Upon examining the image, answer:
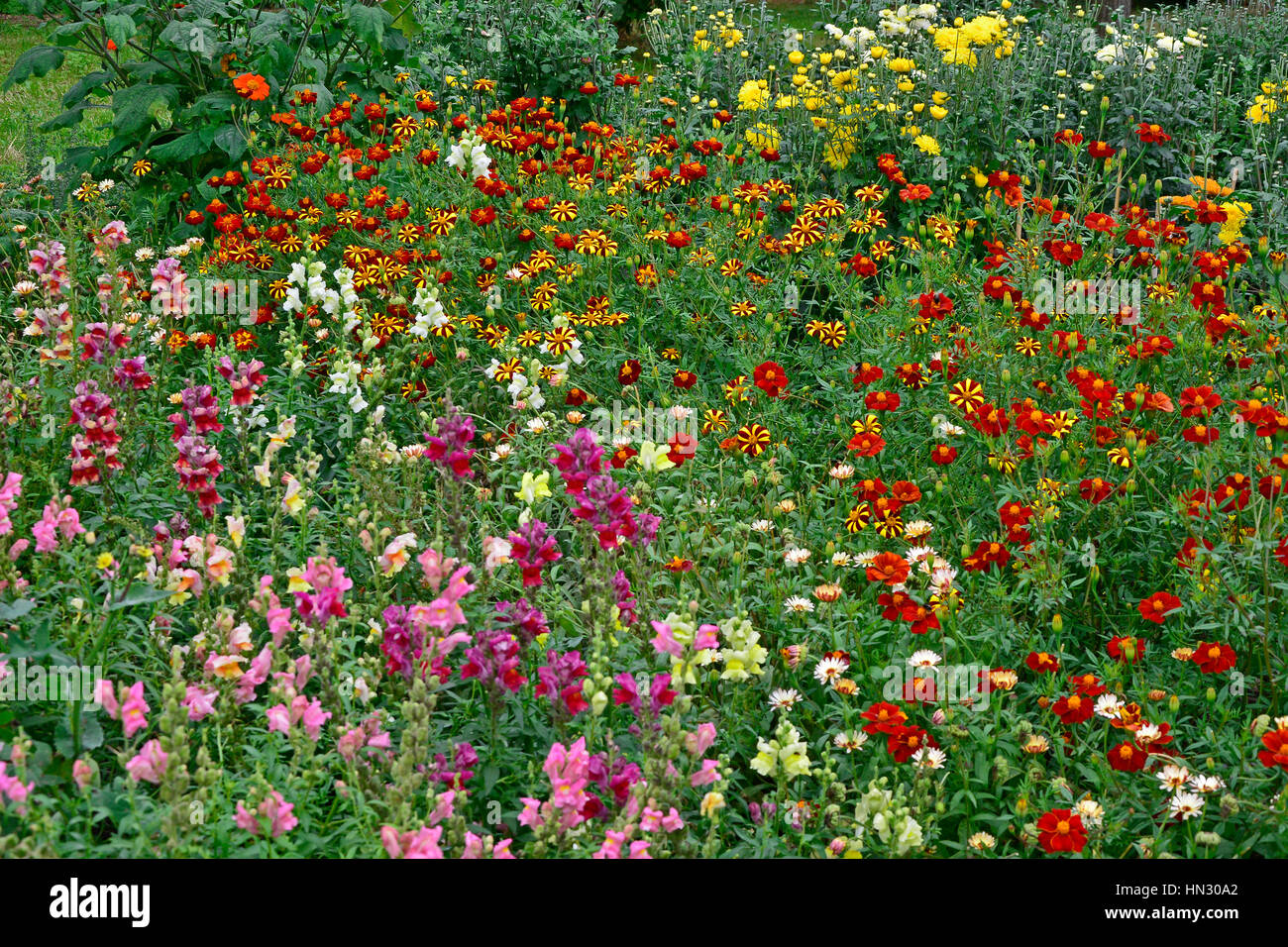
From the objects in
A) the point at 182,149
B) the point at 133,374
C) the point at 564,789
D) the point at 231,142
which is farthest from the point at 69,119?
the point at 564,789

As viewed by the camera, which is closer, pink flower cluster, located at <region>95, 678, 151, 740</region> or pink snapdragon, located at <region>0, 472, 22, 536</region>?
pink flower cluster, located at <region>95, 678, 151, 740</region>

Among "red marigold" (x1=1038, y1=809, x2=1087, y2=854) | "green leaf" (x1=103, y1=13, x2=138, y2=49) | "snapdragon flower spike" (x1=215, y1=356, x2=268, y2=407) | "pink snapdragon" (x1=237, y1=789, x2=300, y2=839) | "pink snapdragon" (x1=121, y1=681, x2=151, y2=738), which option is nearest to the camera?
"pink snapdragon" (x1=237, y1=789, x2=300, y2=839)

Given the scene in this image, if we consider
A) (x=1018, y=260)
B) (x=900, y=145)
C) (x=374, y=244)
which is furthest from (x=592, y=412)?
(x=900, y=145)

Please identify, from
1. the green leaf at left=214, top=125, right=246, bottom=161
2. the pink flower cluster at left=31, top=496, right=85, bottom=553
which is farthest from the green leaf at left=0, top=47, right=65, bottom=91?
the pink flower cluster at left=31, top=496, right=85, bottom=553

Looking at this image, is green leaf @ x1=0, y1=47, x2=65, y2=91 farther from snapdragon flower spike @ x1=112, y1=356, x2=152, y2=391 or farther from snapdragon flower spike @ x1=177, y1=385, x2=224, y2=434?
snapdragon flower spike @ x1=177, y1=385, x2=224, y2=434

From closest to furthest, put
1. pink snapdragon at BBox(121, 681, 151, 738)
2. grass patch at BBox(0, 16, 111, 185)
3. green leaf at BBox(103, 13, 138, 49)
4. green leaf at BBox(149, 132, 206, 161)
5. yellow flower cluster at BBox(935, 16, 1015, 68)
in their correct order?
pink snapdragon at BBox(121, 681, 151, 738)
green leaf at BBox(103, 13, 138, 49)
green leaf at BBox(149, 132, 206, 161)
yellow flower cluster at BBox(935, 16, 1015, 68)
grass patch at BBox(0, 16, 111, 185)

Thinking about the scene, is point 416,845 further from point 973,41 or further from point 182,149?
point 973,41

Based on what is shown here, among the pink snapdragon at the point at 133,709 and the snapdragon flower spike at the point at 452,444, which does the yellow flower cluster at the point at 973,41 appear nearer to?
the snapdragon flower spike at the point at 452,444

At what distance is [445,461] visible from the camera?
2.89 meters

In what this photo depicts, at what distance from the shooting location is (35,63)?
5117 mm

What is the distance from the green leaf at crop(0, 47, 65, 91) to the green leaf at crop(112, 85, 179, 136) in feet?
0.91

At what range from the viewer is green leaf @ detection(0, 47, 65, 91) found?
16.5 feet

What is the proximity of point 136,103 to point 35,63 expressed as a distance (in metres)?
0.42

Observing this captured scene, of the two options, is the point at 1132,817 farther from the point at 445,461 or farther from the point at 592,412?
the point at 592,412
